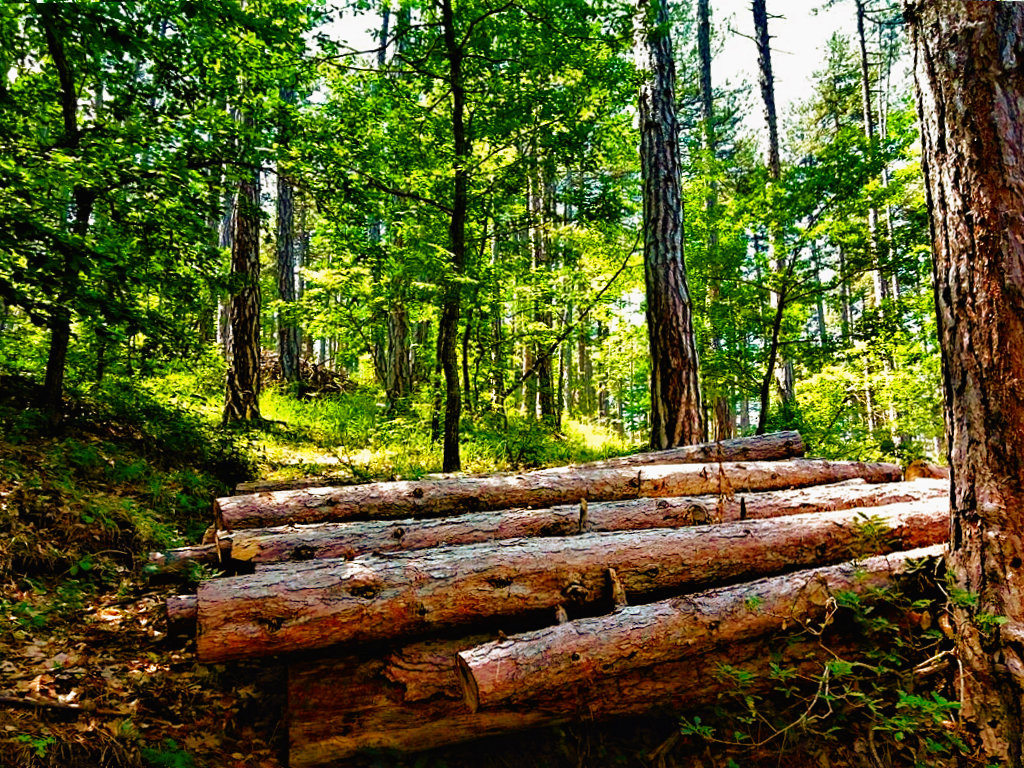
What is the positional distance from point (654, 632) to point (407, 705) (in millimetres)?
1399

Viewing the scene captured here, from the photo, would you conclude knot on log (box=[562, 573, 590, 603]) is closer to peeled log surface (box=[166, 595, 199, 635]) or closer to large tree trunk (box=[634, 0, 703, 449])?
peeled log surface (box=[166, 595, 199, 635])

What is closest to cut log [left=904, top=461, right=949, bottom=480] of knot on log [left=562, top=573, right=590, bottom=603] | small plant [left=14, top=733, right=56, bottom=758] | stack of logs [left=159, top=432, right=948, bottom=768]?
stack of logs [left=159, top=432, right=948, bottom=768]

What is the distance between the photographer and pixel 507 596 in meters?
3.23

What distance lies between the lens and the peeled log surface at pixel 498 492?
169 inches

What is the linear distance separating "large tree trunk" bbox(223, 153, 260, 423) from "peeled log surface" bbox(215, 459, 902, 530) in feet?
18.7

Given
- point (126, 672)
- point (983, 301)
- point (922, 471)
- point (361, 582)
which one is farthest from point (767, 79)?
point (126, 672)

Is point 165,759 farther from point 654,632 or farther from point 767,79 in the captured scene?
point 767,79

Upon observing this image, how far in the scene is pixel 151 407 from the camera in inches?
295

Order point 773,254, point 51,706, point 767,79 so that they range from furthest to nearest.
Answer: point 767,79, point 773,254, point 51,706

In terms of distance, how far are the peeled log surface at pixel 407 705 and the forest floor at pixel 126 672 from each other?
19cm

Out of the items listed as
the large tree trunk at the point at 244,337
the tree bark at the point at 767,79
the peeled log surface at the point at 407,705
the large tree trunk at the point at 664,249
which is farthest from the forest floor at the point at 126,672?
the tree bark at the point at 767,79

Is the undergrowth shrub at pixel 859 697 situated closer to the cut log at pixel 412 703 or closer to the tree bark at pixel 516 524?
the cut log at pixel 412 703

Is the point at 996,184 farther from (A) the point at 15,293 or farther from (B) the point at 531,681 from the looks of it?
(A) the point at 15,293

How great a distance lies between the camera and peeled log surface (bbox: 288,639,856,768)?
2.86 m
